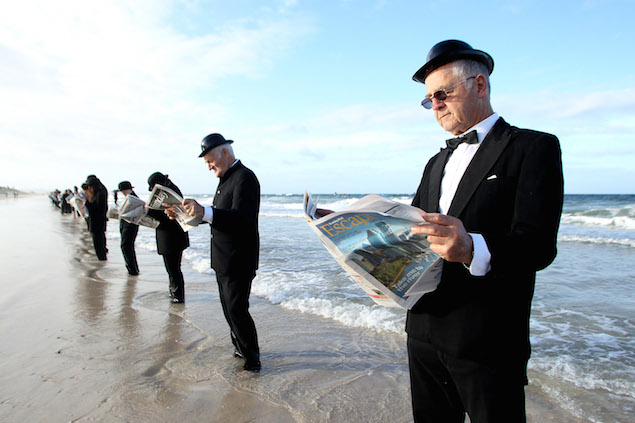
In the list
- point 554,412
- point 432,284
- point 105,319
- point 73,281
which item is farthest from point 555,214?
point 73,281

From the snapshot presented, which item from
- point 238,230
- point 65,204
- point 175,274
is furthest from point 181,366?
point 65,204

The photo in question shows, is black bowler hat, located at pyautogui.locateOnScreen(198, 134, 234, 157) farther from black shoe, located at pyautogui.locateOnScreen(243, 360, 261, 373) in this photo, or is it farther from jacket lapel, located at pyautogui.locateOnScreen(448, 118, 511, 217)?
jacket lapel, located at pyautogui.locateOnScreen(448, 118, 511, 217)

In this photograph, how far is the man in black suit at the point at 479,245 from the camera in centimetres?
123

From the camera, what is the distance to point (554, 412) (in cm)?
295

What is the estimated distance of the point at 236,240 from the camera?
11.5 feet

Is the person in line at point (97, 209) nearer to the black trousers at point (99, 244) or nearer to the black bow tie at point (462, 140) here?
the black trousers at point (99, 244)

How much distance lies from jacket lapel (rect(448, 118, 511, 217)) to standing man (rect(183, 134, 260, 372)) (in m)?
2.32

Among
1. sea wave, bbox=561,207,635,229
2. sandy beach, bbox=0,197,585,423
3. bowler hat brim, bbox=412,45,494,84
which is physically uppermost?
bowler hat brim, bbox=412,45,494,84

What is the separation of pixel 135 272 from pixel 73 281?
3.82 feet

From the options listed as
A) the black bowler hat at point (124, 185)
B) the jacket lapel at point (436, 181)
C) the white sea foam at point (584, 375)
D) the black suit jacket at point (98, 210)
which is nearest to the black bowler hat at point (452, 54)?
the jacket lapel at point (436, 181)

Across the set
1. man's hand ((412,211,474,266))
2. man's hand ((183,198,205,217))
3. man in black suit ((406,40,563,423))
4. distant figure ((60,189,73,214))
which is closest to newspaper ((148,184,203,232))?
man's hand ((183,198,205,217))

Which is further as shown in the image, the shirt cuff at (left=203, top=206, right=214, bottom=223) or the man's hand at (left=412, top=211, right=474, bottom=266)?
the shirt cuff at (left=203, top=206, right=214, bottom=223)

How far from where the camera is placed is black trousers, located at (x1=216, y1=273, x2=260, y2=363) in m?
3.55

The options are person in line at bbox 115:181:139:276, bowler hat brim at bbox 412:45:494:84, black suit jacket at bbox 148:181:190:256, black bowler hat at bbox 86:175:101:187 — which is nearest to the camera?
bowler hat brim at bbox 412:45:494:84
